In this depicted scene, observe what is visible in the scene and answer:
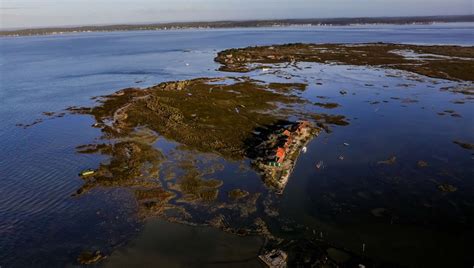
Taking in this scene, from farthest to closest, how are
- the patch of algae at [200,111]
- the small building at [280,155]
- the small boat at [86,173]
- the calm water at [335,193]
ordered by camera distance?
the patch of algae at [200,111], the small building at [280,155], the small boat at [86,173], the calm water at [335,193]

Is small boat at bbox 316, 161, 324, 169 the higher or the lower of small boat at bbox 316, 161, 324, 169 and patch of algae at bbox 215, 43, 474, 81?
the lower

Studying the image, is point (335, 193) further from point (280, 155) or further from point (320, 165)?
point (280, 155)

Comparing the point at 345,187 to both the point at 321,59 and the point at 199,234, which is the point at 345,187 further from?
the point at 321,59

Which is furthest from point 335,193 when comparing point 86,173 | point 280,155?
point 86,173

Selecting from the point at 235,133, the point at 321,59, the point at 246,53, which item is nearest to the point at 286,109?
the point at 235,133

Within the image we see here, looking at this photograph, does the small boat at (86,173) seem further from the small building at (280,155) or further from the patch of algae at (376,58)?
the patch of algae at (376,58)

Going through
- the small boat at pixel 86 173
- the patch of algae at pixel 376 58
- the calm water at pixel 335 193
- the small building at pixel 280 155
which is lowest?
the calm water at pixel 335 193

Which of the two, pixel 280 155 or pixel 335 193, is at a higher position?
pixel 280 155

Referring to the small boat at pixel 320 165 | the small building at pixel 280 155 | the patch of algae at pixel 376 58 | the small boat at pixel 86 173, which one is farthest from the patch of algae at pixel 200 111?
the patch of algae at pixel 376 58

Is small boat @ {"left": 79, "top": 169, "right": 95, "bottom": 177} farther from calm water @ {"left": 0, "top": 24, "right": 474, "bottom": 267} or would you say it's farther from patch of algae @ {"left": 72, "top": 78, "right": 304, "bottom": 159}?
patch of algae @ {"left": 72, "top": 78, "right": 304, "bottom": 159}

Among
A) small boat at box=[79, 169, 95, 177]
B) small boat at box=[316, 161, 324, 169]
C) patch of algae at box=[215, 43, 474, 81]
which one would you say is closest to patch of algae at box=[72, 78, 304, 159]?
small boat at box=[316, 161, 324, 169]

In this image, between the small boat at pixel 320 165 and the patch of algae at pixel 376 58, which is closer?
the small boat at pixel 320 165
